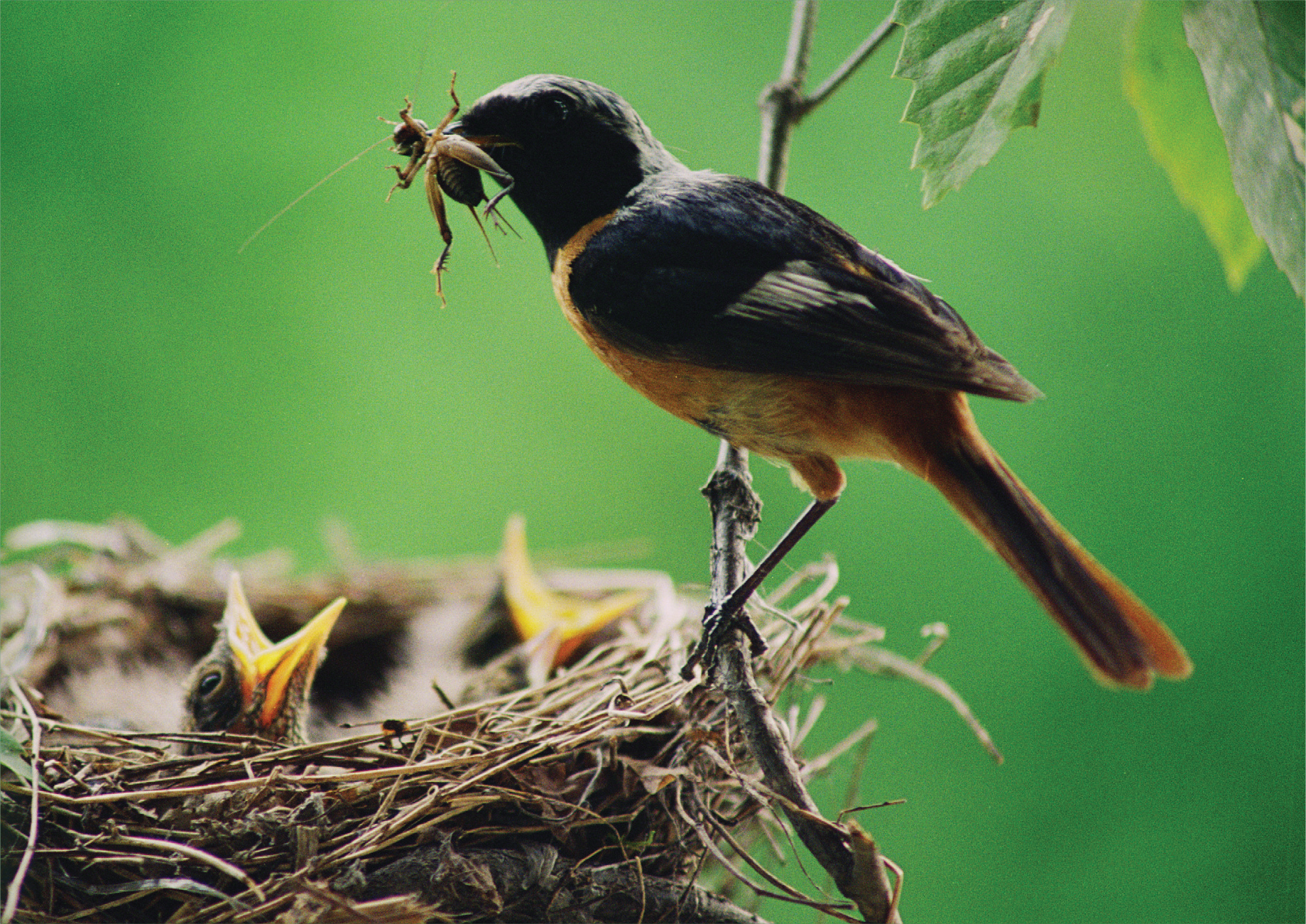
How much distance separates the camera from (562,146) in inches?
61.1

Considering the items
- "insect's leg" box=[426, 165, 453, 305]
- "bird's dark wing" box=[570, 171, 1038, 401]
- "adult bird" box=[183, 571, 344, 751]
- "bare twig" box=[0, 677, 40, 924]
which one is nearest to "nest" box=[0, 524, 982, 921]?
"bare twig" box=[0, 677, 40, 924]

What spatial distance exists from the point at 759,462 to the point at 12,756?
1.71 meters

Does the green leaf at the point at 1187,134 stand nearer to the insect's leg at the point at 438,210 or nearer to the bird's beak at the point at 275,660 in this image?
the insect's leg at the point at 438,210

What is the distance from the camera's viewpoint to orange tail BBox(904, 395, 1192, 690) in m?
1.08

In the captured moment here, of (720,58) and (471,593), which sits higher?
(720,58)

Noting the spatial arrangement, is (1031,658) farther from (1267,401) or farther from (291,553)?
(291,553)

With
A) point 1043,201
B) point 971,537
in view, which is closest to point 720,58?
point 1043,201

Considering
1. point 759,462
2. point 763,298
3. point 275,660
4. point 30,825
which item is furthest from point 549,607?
point 763,298

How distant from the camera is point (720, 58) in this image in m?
2.96

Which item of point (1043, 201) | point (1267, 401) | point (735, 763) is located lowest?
point (735, 763)

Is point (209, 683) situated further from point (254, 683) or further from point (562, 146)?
point (562, 146)

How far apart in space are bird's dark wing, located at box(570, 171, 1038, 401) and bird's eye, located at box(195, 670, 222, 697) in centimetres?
114

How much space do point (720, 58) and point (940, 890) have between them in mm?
2631

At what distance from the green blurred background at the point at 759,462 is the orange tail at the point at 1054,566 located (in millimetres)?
1118
